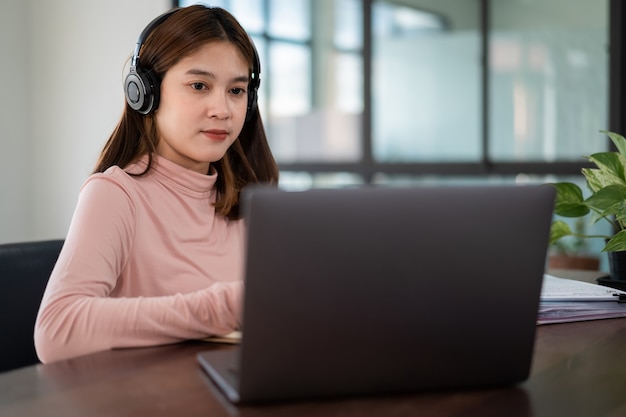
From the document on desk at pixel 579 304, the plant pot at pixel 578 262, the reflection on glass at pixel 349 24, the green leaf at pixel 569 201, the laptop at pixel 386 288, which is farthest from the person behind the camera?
the reflection on glass at pixel 349 24

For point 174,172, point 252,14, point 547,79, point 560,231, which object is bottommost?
point 560,231

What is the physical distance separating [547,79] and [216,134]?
8.63 feet

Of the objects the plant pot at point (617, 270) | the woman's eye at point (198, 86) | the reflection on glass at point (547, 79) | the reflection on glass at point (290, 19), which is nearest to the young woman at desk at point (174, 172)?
the woman's eye at point (198, 86)

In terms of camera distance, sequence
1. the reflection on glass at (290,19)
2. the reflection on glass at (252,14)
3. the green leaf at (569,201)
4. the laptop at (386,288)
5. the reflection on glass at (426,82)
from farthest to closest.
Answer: the reflection on glass at (252,14) < the reflection on glass at (290,19) < the reflection on glass at (426,82) < the green leaf at (569,201) < the laptop at (386,288)

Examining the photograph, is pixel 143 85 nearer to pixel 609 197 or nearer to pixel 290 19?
pixel 609 197

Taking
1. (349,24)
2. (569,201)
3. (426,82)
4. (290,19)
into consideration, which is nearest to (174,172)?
(569,201)

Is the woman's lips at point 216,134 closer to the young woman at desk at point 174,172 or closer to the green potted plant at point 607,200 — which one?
the young woman at desk at point 174,172

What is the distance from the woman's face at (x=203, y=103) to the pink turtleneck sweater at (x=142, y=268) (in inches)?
2.7

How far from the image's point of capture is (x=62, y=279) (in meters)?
1.18

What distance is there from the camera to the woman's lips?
148cm

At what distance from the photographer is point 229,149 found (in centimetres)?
168

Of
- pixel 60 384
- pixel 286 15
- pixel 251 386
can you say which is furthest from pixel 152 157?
pixel 286 15

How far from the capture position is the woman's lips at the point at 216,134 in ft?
4.84

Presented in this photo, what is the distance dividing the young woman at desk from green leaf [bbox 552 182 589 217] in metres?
0.59
